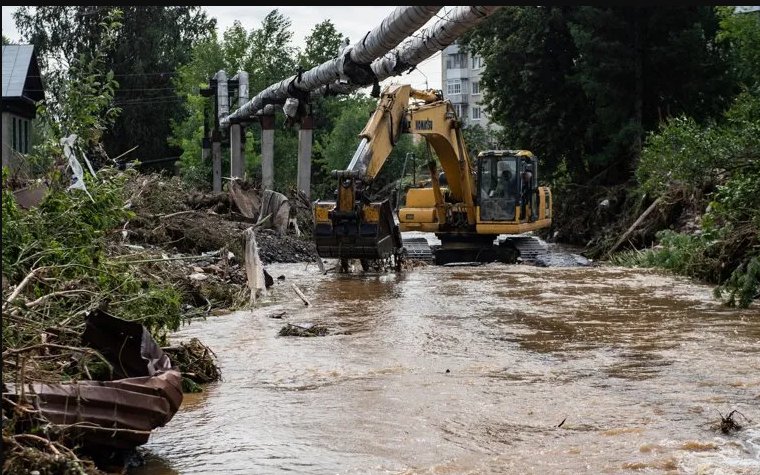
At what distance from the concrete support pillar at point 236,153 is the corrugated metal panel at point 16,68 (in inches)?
325

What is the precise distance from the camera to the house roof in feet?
105

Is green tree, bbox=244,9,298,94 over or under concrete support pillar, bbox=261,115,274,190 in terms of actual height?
over

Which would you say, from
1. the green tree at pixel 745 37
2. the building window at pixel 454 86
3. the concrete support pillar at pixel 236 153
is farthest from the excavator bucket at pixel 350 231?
the building window at pixel 454 86

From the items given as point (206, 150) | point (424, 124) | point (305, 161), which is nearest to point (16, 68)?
point (305, 161)

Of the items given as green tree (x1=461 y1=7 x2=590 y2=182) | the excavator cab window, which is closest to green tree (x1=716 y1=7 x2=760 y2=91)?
green tree (x1=461 y1=7 x2=590 y2=182)

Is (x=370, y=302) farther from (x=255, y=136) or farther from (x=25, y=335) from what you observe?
(x=255, y=136)

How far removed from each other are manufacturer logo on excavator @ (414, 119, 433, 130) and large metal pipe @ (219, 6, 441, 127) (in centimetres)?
144

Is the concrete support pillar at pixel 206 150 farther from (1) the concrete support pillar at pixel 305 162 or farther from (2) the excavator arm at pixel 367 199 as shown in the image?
(2) the excavator arm at pixel 367 199

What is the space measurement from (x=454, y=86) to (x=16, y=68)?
74.8m

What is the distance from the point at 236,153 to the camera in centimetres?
4084

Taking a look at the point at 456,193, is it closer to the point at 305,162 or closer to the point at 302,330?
the point at 305,162

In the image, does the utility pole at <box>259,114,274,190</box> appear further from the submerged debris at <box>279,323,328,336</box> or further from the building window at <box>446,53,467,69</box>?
the building window at <box>446,53,467,69</box>

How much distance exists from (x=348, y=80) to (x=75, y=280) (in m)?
15.5

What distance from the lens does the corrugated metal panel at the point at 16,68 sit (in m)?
31.9
